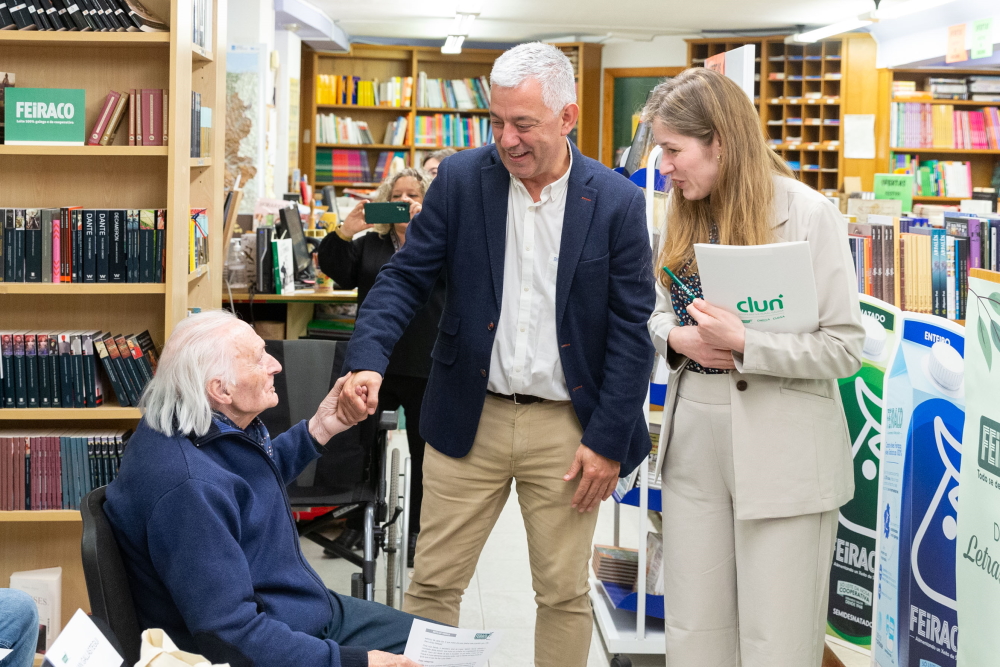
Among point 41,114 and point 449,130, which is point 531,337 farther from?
point 449,130

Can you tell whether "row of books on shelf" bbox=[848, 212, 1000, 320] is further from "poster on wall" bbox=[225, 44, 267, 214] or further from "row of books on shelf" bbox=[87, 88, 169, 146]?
"poster on wall" bbox=[225, 44, 267, 214]

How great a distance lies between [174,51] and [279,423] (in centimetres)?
120

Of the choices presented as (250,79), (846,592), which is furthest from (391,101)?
(846,592)

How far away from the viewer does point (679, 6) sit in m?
9.20

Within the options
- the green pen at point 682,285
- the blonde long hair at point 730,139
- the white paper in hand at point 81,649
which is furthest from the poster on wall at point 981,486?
the white paper in hand at point 81,649

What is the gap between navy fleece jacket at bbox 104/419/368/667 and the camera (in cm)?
153

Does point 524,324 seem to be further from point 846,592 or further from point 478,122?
point 478,122

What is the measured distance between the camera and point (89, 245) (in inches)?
111

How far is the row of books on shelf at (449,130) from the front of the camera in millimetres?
11039

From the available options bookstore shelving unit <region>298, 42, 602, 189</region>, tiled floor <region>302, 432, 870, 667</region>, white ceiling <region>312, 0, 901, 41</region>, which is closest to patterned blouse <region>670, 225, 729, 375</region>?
tiled floor <region>302, 432, 870, 667</region>

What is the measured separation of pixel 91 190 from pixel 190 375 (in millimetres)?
1556

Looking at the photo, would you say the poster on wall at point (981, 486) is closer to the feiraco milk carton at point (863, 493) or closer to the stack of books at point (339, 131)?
the feiraco milk carton at point (863, 493)

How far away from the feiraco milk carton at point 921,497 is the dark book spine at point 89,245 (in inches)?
89.9

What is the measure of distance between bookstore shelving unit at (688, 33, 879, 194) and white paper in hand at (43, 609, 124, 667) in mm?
9667
